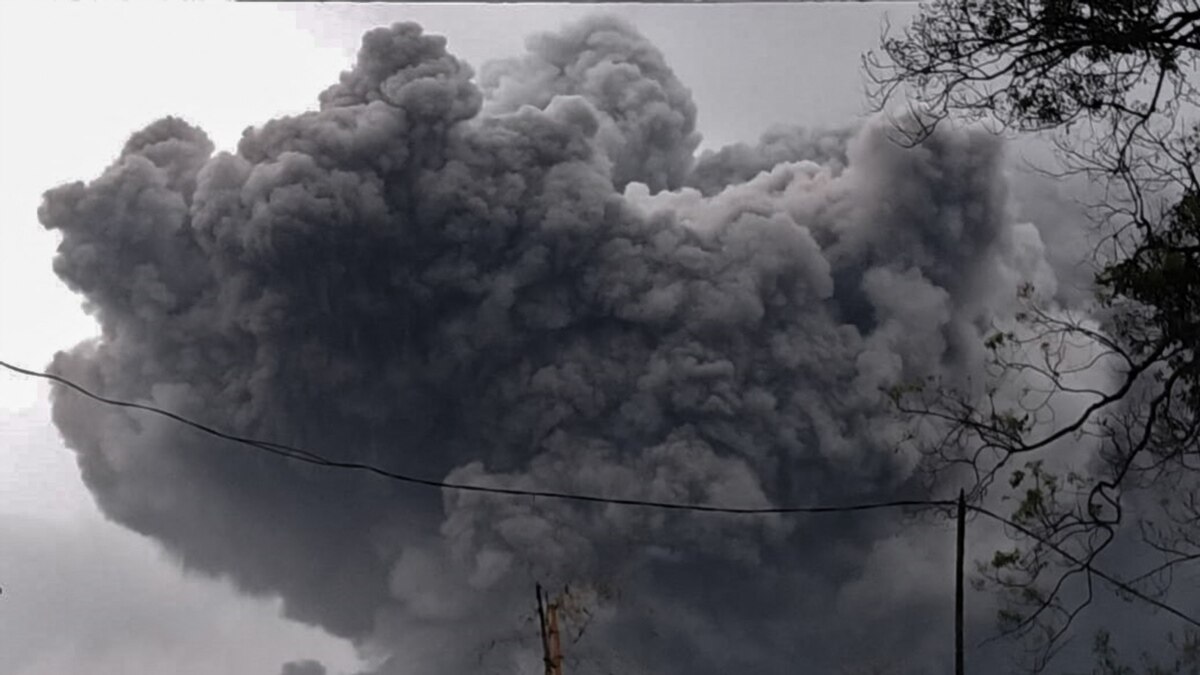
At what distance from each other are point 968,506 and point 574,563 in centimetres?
2966

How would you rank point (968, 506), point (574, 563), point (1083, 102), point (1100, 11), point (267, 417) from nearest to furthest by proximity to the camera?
point (1100, 11) < point (1083, 102) < point (968, 506) < point (267, 417) < point (574, 563)

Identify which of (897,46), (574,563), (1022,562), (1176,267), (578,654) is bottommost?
(1022,562)

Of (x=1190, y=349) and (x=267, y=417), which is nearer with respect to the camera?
(x=1190, y=349)

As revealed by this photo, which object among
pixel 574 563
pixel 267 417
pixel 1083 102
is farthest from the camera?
pixel 574 563

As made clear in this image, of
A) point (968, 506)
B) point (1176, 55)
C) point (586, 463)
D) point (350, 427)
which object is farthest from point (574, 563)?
point (1176, 55)

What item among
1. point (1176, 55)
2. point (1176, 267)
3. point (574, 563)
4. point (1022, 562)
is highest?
point (574, 563)

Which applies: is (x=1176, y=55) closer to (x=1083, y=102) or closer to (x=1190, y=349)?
(x=1083, y=102)

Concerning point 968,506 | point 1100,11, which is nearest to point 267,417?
point 968,506

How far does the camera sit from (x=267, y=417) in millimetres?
37500

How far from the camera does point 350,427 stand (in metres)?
39.7

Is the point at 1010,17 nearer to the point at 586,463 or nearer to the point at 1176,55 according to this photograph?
the point at 1176,55

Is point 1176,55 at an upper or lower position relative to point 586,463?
lower

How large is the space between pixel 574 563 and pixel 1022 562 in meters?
30.5

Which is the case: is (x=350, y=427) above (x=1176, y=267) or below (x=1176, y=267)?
above
